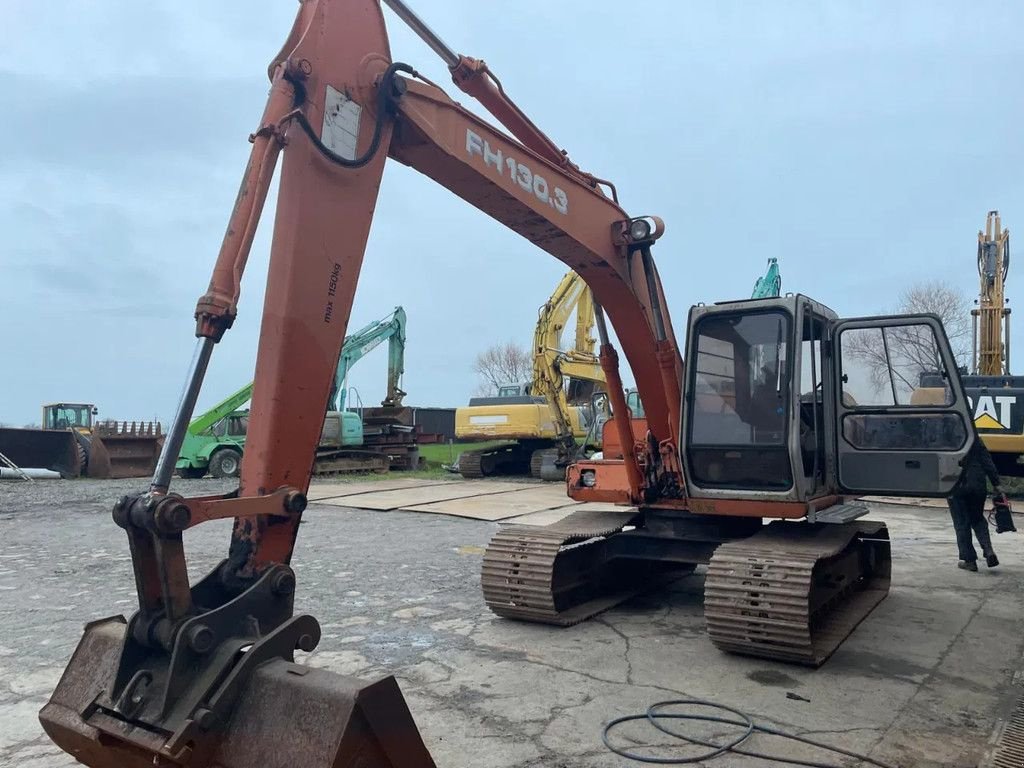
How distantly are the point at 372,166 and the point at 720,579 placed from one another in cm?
315

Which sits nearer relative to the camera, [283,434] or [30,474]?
[283,434]

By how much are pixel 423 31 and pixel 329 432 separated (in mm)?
16257

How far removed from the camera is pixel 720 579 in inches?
198

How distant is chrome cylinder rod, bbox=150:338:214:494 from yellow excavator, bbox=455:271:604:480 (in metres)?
15.1

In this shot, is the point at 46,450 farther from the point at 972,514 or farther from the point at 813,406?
the point at 972,514

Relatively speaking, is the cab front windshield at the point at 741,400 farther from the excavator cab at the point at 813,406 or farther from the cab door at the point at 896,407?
the cab door at the point at 896,407

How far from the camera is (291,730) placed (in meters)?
2.57

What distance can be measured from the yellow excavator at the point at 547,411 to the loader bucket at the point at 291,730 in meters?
15.4

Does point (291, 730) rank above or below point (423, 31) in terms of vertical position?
below

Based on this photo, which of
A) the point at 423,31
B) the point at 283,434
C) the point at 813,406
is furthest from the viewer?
the point at 813,406

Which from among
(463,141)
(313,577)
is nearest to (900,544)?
(313,577)

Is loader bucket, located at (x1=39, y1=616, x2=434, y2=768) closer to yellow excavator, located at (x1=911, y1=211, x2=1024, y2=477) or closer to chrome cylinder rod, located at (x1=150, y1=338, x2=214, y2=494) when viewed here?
chrome cylinder rod, located at (x1=150, y1=338, x2=214, y2=494)

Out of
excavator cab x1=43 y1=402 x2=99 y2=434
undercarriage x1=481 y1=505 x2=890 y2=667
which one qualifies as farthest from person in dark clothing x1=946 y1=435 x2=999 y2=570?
excavator cab x1=43 y1=402 x2=99 y2=434

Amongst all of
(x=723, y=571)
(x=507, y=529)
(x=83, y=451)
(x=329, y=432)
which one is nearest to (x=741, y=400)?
(x=723, y=571)
